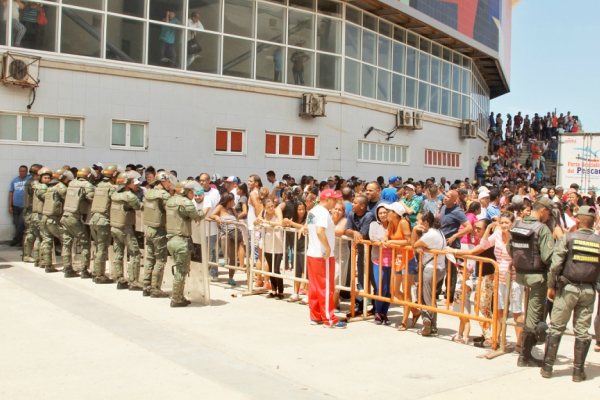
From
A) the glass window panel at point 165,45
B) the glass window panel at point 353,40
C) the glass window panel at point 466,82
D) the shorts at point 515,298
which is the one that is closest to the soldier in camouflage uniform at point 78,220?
the glass window panel at point 165,45

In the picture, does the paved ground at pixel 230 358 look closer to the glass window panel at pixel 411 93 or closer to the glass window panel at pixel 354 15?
the glass window panel at pixel 354 15

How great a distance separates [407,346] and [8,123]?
11539 mm

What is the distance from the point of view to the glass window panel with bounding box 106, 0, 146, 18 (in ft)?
53.4

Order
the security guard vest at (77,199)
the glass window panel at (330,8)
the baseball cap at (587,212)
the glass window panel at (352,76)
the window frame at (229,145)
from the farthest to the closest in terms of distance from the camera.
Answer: the glass window panel at (352,76) < the glass window panel at (330,8) < the window frame at (229,145) < the security guard vest at (77,199) < the baseball cap at (587,212)

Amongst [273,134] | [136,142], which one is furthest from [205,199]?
[273,134]

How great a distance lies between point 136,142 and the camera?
54.8 feet

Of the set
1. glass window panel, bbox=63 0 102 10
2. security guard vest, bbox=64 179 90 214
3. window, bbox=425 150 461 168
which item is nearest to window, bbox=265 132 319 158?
glass window panel, bbox=63 0 102 10

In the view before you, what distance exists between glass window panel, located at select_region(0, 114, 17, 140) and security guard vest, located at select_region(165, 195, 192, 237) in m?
7.69

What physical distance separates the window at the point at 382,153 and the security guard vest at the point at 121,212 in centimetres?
1273

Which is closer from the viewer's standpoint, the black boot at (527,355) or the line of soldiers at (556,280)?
the line of soldiers at (556,280)

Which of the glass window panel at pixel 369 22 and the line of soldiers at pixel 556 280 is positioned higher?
the glass window panel at pixel 369 22

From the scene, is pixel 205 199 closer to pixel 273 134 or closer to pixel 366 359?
pixel 366 359

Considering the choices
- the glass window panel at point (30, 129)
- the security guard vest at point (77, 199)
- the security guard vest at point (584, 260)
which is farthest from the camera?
the glass window panel at point (30, 129)

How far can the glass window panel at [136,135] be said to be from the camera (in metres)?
16.6
